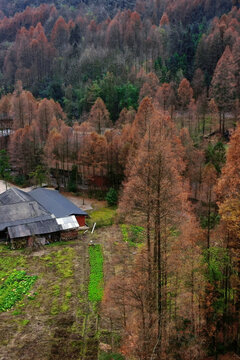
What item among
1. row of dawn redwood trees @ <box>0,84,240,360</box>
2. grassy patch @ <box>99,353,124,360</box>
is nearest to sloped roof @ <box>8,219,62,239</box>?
row of dawn redwood trees @ <box>0,84,240,360</box>

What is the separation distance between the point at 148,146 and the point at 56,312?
12.3 metres

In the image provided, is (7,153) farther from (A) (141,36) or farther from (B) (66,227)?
(A) (141,36)

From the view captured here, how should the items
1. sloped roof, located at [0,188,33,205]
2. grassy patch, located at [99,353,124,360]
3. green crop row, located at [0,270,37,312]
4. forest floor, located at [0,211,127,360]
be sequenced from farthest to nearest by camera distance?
sloped roof, located at [0,188,33,205]
green crop row, located at [0,270,37,312]
forest floor, located at [0,211,127,360]
grassy patch, located at [99,353,124,360]

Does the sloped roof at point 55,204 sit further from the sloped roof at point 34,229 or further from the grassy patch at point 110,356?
the grassy patch at point 110,356

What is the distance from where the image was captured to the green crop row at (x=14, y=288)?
21031mm

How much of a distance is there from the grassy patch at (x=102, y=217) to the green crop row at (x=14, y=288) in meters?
11.5

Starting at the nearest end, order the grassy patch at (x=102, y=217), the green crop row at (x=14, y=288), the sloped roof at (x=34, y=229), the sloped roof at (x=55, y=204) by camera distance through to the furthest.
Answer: the green crop row at (x=14, y=288)
the sloped roof at (x=34, y=229)
the sloped roof at (x=55, y=204)
the grassy patch at (x=102, y=217)

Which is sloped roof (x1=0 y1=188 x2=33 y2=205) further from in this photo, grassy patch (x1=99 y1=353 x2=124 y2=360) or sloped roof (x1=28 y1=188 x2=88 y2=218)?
grassy patch (x1=99 y1=353 x2=124 y2=360)

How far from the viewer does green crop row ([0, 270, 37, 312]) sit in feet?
69.0

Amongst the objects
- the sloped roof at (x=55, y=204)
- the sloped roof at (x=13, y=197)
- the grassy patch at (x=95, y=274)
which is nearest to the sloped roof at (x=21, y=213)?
the sloped roof at (x=13, y=197)

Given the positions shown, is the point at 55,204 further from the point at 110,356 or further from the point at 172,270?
the point at 172,270

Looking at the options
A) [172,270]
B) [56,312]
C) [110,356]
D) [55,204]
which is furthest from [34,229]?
[172,270]

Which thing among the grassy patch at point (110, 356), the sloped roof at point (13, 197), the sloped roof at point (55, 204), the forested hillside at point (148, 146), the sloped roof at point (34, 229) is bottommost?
the grassy patch at point (110, 356)

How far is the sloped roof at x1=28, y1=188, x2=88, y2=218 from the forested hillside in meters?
3.92
